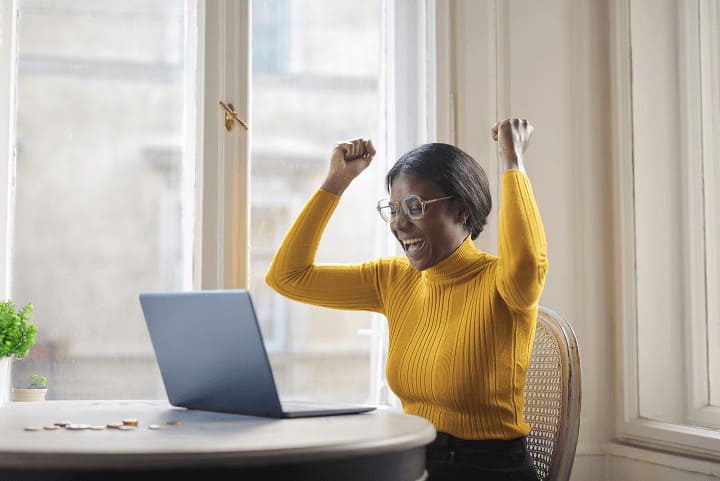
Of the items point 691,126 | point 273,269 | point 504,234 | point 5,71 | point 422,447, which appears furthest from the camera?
point 691,126

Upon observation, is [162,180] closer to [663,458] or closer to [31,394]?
[31,394]

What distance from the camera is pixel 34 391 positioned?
2.22 meters

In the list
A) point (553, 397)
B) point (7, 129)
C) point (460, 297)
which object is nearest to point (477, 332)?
→ point (460, 297)

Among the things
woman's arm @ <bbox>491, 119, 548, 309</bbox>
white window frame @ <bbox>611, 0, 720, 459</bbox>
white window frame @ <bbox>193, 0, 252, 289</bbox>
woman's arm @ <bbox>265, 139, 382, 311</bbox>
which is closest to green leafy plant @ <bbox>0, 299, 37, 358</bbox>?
white window frame @ <bbox>193, 0, 252, 289</bbox>

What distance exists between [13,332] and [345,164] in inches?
36.8

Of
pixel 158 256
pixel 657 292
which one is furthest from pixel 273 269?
pixel 657 292

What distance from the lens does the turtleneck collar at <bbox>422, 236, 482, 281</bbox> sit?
177 centimetres

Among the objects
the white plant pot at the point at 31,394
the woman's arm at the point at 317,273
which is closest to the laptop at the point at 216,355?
the woman's arm at the point at 317,273

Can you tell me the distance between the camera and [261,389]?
4.24 ft

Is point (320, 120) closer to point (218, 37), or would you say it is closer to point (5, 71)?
point (218, 37)

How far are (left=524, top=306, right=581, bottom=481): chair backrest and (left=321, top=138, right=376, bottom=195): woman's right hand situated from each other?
1.89 feet

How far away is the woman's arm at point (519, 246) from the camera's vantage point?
162cm

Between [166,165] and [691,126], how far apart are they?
1.61m

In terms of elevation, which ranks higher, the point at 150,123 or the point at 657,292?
the point at 150,123
